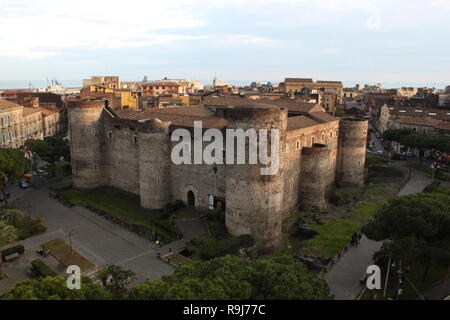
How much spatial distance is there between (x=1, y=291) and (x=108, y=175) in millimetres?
23321

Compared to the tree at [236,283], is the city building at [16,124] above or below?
above

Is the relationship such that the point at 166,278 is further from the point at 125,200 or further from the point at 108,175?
the point at 108,175

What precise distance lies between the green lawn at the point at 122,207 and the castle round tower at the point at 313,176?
15.1m

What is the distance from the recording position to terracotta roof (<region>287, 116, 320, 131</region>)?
40200 millimetres

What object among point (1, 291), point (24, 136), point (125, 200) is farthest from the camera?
point (24, 136)

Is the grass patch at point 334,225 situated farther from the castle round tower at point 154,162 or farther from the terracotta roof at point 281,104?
the castle round tower at point 154,162

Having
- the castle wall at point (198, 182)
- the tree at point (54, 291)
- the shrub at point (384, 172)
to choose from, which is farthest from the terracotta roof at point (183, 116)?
the shrub at point (384, 172)

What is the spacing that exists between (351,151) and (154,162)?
25999 millimetres

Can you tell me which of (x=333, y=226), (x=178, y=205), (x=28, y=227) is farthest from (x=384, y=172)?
(x=28, y=227)

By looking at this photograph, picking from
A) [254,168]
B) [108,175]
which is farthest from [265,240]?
[108,175]

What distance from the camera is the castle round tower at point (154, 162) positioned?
128 ft

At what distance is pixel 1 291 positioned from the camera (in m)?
26.9

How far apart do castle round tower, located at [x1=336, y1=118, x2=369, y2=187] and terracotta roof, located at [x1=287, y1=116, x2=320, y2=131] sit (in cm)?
629
